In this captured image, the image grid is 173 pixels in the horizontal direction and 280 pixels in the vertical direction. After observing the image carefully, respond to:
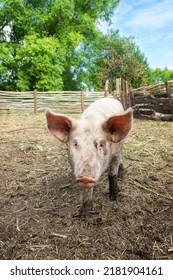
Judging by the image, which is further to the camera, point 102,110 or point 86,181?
point 102,110

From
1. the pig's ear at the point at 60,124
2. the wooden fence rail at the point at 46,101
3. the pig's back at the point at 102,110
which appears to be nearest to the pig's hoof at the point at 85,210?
the pig's ear at the point at 60,124

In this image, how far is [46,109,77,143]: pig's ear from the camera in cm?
290

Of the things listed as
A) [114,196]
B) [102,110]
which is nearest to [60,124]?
[102,110]

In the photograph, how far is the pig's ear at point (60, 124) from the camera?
9.51 feet

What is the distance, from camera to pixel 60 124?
2971 millimetres

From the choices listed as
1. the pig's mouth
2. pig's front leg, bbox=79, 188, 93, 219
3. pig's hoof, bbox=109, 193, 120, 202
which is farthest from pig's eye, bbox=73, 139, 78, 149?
pig's hoof, bbox=109, 193, 120, 202

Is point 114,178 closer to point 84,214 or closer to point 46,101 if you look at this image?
point 84,214

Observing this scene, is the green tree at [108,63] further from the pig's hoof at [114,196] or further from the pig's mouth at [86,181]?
the pig's mouth at [86,181]

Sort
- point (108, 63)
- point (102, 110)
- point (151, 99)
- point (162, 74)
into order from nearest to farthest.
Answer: point (102, 110) < point (151, 99) < point (108, 63) < point (162, 74)

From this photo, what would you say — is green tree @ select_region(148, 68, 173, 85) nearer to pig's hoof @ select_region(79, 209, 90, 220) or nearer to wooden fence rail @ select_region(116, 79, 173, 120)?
wooden fence rail @ select_region(116, 79, 173, 120)

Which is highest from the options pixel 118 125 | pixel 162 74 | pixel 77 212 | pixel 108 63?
pixel 162 74

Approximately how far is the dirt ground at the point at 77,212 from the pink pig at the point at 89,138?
0.89 feet

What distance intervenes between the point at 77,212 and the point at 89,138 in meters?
0.87
